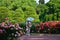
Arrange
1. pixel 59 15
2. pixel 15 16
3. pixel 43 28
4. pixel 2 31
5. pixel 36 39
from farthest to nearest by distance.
Answer: 1. pixel 15 16
2. pixel 59 15
3. pixel 43 28
4. pixel 36 39
5. pixel 2 31

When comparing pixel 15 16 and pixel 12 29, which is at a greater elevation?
pixel 12 29

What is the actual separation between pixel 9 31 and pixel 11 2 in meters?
31.2

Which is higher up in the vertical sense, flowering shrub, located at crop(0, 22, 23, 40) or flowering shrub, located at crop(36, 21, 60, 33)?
flowering shrub, located at crop(0, 22, 23, 40)

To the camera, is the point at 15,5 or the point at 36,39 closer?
the point at 36,39

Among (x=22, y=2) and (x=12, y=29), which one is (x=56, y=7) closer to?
(x=22, y=2)

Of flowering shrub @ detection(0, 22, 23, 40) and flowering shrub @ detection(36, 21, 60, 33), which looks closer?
flowering shrub @ detection(0, 22, 23, 40)

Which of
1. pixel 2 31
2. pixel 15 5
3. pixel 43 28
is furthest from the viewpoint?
pixel 15 5

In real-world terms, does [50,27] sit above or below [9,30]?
below

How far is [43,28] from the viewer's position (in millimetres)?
21297

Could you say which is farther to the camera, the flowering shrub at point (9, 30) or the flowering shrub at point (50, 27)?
the flowering shrub at point (50, 27)

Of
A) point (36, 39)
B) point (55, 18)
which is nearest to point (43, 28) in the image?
point (36, 39)

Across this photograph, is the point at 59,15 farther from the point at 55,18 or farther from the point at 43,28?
the point at 43,28

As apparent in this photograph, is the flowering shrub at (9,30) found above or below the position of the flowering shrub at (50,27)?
above

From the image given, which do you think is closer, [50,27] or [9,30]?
[9,30]
